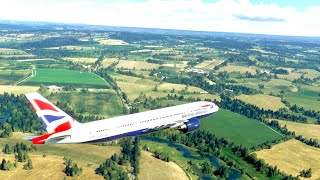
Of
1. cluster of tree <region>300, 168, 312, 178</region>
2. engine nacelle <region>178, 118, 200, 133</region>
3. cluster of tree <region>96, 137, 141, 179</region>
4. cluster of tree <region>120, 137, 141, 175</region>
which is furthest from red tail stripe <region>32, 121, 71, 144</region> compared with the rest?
cluster of tree <region>300, 168, 312, 178</region>

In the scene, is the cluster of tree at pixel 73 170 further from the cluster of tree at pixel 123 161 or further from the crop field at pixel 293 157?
the crop field at pixel 293 157

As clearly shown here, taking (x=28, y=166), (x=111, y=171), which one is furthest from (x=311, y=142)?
(x=28, y=166)

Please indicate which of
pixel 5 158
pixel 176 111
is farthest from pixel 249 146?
pixel 5 158

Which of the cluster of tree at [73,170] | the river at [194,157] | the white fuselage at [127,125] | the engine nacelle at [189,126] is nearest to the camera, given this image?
the white fuselage at [127,125]

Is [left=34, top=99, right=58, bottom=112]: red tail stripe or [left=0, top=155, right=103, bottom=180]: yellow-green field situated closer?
[left=34, top=99, right=58, bottom=112]: red tail stripe

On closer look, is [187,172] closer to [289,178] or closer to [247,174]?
[247,174]

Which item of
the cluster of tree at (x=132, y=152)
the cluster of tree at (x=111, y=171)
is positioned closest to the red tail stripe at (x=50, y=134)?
the cluster of tree at (x=111, y=171)

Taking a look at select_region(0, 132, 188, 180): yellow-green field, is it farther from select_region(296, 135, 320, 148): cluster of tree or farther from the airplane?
select_region(296, 135, 320, 148): cluster of tree

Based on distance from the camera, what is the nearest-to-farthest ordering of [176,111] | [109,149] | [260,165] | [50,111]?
[50,111] → [176,111] → [260,165] → [109,149]
